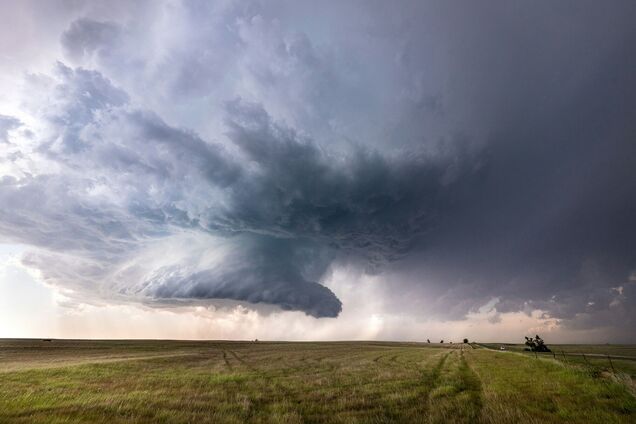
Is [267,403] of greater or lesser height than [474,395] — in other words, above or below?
below

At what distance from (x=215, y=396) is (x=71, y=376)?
55.3 feet

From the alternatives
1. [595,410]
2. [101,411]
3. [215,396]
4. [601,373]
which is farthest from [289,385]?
[601,373]

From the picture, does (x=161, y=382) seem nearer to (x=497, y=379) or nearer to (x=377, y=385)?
(x=377, y=385)

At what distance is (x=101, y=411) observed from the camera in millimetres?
16938

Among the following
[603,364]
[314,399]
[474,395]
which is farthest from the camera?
[603,364]

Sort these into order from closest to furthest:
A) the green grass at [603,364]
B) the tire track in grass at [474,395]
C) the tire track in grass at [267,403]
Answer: the tire track in grass at [474,395]
the tire track in grass at [267,403]
the green grass at [603,364]

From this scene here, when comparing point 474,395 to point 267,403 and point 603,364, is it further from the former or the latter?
point 603,364

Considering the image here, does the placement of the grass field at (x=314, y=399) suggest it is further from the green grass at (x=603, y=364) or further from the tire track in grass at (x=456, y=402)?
the green grass at (x=603, y=364)

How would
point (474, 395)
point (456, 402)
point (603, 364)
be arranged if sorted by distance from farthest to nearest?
point (603, 364), point (474, 395), point (456, 402)

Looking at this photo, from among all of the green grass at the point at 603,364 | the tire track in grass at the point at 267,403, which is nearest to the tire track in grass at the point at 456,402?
the tire track in grass at the point at 267,403

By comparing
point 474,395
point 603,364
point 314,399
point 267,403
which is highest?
point 603,364

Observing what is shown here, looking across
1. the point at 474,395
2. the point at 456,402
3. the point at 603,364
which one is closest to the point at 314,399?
the point at 456,402

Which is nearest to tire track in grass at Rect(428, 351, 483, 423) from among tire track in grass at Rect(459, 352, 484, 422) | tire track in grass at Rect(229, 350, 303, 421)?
tire track in grass at Rect(459, 352, 484, 422)

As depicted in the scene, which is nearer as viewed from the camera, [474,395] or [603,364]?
[474,395]
